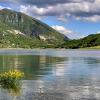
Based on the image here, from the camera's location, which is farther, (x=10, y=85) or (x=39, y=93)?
(x=10, y=85)

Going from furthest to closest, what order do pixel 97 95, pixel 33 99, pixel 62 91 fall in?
pixel 62 91, pixel 97 95, pixel 33 99

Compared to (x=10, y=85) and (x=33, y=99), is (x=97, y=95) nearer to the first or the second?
(x=33, y=99)

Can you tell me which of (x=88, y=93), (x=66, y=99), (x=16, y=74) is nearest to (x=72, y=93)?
(x=88, y=93)

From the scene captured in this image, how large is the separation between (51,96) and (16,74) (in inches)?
302

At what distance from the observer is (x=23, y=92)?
40.2m

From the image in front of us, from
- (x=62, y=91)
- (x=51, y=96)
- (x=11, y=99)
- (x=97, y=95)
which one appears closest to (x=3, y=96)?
(x=11, y=99)

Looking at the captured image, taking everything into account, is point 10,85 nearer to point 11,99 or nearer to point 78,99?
point 11,99

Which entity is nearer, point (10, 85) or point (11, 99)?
point (11, 99)

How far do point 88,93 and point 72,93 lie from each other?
6.29ft

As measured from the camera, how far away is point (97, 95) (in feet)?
125

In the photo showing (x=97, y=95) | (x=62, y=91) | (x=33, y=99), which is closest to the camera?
(x=33, y=99)

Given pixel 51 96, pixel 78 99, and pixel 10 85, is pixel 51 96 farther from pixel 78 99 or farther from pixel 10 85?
pixel 10 85

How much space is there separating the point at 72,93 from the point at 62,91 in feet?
7.09

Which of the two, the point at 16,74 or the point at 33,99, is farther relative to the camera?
the point at 16,74
